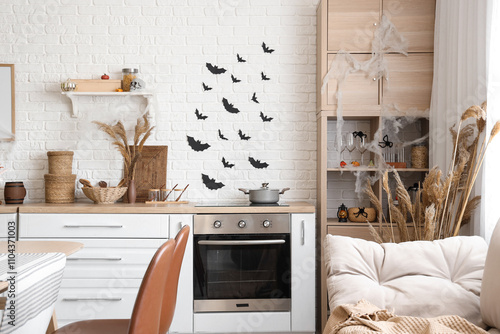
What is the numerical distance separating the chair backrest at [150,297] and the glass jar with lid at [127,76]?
249cm

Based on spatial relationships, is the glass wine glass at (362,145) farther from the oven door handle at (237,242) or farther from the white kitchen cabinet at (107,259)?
the white kitchen cabinet at (107,259)

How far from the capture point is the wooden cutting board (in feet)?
11.9

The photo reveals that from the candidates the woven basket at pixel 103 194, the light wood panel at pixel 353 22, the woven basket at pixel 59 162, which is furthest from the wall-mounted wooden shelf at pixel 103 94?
the light wood panel at pixel 353 22

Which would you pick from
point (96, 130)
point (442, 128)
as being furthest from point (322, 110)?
point (96, 130)

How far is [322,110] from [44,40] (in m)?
2.24

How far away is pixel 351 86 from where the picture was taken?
335 centimetres

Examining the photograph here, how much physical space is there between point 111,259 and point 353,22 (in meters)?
2.34

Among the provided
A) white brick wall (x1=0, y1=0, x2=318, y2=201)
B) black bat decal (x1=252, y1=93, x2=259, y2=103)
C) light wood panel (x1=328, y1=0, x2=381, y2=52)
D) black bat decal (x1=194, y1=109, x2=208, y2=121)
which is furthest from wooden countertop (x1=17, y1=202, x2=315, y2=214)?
light wood panel (x1=328, y1=0, x2=381, y2=52)

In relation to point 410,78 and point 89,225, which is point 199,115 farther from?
point 410,78

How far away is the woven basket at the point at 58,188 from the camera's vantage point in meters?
3.46

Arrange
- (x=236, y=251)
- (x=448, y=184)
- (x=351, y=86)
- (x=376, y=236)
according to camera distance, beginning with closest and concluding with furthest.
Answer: (x=448, y=184), (x=376, y=236), (x=236, y=251), (x=351, y=86)

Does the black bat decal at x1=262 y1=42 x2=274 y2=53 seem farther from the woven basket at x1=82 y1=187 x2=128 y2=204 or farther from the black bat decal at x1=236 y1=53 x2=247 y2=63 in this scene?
the woven basket at x1=82 y1=187 x2=128 y2=204

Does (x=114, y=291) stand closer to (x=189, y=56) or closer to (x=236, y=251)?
(x=236, y=251)

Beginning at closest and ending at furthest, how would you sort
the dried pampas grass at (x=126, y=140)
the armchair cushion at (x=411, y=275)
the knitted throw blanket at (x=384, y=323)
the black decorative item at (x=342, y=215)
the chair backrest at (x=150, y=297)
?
the chair backrest at (x=150, y=297)
the knitted throw blanket at (x=384, y=323)
the armchair cushion at (x=411, y=275)
the black decorative item at (x=342, y=215)
the dried pampas grass at (x=126, y=140)
